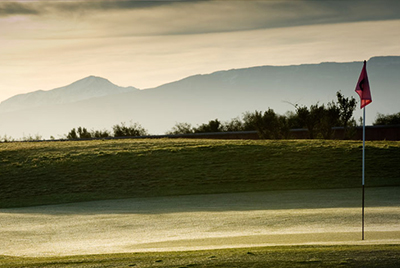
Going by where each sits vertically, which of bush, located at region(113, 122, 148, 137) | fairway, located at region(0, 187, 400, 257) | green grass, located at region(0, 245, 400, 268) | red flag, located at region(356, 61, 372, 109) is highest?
red flag, located at region(356, 61, 372, 109)

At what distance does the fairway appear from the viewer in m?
8.34

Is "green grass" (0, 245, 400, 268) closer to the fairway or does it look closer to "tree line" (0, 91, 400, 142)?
the fairway

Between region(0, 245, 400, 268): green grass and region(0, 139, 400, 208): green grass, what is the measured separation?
8.58 meters

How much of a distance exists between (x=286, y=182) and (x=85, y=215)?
7050mm

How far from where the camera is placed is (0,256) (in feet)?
25.7

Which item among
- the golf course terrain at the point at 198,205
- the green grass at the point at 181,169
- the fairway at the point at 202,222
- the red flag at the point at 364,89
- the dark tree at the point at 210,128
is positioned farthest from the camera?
the dark tree at the point at 210,128

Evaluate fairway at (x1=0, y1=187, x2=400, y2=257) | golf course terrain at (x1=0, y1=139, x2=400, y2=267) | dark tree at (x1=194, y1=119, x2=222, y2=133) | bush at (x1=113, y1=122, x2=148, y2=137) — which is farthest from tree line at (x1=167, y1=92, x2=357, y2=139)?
fairway at (x1=0, y1=187, x2=400, y2=257)

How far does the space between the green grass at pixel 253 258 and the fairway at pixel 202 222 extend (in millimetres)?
913

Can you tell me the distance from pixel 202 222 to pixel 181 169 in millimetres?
7544

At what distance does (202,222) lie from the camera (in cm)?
1058

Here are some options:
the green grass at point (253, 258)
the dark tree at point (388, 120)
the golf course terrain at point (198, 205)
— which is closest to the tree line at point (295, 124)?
the dark tree at point (388, 120)

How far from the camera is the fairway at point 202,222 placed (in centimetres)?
834

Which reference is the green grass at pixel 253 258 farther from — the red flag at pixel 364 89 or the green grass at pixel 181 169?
the green grass at pixel 181 169

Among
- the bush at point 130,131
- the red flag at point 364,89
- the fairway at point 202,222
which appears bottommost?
the fairway at point 202,222
